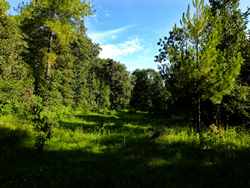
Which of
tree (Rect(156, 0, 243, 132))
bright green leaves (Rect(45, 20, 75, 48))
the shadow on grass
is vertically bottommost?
the shadow on grass

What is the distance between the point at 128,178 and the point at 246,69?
20.1m

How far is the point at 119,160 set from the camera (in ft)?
39.4

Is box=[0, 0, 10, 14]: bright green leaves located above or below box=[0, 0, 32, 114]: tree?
above

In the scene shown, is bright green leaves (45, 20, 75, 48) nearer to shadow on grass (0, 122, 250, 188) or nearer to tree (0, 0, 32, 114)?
tree (0, 0, 32, 114)

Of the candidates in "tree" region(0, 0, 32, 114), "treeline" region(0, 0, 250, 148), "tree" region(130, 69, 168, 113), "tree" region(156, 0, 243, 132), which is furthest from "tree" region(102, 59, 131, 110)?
"tree" region(156, 0, 243, 132)

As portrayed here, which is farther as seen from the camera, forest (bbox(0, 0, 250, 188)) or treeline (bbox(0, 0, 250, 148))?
treeline (bbox(0, 0, 250, 148))

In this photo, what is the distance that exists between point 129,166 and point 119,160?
692mm

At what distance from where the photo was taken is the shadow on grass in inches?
379

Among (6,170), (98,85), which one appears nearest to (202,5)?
(6,170)

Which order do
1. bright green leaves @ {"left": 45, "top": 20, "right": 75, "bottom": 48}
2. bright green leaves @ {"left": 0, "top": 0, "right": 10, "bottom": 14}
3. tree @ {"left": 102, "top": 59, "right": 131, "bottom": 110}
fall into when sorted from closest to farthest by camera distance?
bright green leaves @ {"left": 0, "top": 0, "right": 10, "bottom": 14} < bright green leaves @ {"left": 45, "top": 20, "right": 75, "bottom": 48} < tree @ {"left": 102, "top": 59, "right": 131, "bottom": 110}

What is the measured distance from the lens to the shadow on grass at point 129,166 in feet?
31.6

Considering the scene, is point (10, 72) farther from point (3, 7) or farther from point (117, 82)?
point (117, 82)

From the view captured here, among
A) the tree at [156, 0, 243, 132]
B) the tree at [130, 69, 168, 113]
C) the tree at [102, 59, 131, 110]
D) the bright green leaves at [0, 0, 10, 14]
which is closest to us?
the tree at [156, 0, 243, 132]

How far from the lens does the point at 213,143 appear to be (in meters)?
14.6
